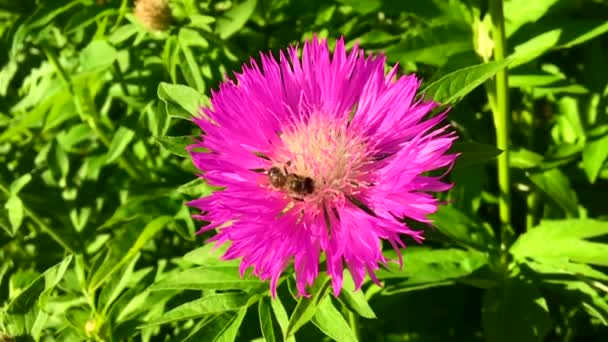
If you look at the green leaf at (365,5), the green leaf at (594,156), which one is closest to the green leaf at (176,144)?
the green leaf at (365,5)

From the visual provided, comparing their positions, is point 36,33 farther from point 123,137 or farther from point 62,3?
point 123,137

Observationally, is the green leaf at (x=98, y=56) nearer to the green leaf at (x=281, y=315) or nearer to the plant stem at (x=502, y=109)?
the green leaf at (x=281, y=315)

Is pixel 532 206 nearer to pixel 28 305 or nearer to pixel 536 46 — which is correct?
pixel 536 46

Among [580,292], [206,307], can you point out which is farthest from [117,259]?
[580,292]

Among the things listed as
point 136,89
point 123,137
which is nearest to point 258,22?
point 136,89

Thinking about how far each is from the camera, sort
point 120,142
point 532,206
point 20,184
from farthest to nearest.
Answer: point 532,206 → point 120,142 → point 20,184

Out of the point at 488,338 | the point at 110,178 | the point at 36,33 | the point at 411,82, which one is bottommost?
the point at 488,338
